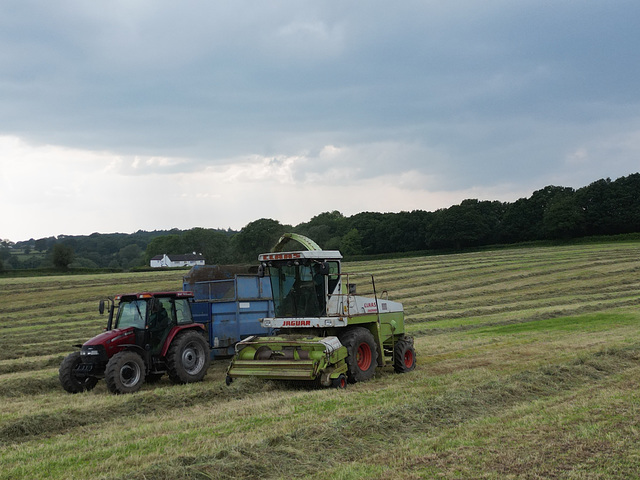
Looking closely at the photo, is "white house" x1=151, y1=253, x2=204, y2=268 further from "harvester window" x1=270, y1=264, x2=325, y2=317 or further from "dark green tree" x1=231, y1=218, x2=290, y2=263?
"harvester window" x1=270, y1=264, x2=325, y2=317

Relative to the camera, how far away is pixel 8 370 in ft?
47.2

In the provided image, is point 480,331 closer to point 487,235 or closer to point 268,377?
point 268,377

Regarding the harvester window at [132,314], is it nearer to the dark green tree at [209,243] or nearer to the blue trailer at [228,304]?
the blue trailer at [228,304]

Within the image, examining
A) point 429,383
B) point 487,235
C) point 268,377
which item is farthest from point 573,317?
point 487,235

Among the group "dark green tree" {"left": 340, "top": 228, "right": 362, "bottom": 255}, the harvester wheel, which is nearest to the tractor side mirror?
the harvester wheel

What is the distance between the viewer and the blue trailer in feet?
43.9

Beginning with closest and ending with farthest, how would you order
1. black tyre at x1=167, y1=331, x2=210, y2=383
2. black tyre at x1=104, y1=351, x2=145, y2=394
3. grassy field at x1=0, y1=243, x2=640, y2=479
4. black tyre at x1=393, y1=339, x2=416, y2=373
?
grassy field at x1=0, y1=243, x2=640, y2=479
black tyre at x1=104, y1=351, x2=145, y2=394
black tyre at x1=167, y1=331, x2=210, y2=383
black tyre at x1=393, y1=339, x2=416, y2=373

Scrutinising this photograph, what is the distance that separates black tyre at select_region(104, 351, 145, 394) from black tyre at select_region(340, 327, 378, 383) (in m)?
3.60

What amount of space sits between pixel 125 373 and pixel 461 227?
64.2m

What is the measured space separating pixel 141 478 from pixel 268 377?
4948 millimetres

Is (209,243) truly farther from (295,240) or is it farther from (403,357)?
(403,357)

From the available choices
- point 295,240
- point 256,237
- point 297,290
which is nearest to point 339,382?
point 297,290

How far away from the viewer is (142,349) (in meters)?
11.4

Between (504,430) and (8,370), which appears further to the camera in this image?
(8,370)
